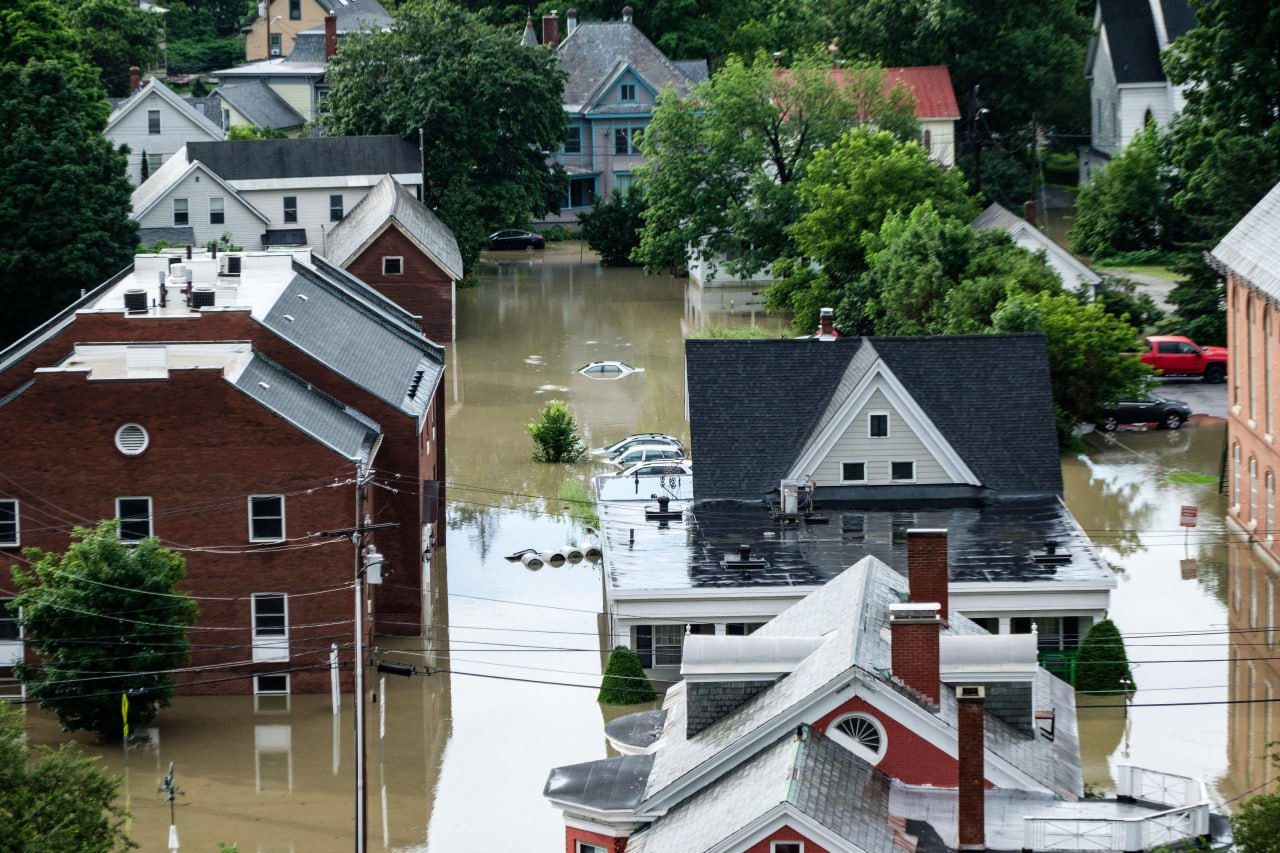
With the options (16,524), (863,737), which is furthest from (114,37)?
(863,737)

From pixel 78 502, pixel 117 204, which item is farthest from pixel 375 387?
pixel 117 204

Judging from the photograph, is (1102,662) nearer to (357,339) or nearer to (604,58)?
(357,339)

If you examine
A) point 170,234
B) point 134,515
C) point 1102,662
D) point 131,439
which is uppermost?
point 170,234

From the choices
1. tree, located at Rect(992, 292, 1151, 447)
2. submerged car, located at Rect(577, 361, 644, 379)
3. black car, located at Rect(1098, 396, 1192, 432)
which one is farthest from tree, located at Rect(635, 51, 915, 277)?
tree, located at Rect(992, 292, 1151, 447)

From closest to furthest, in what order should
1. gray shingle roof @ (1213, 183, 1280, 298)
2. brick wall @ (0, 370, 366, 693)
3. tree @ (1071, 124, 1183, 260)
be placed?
brick wall @ (0, 370, 366, 693)
gray shingle roof @ (1213, 183, 1280, 298)
tree @ (1071, 124, 1183, 260)

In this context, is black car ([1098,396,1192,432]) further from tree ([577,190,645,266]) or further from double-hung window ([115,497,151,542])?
tree ([577,190,645,266])

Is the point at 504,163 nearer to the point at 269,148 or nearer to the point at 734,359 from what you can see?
the point at 269,148
